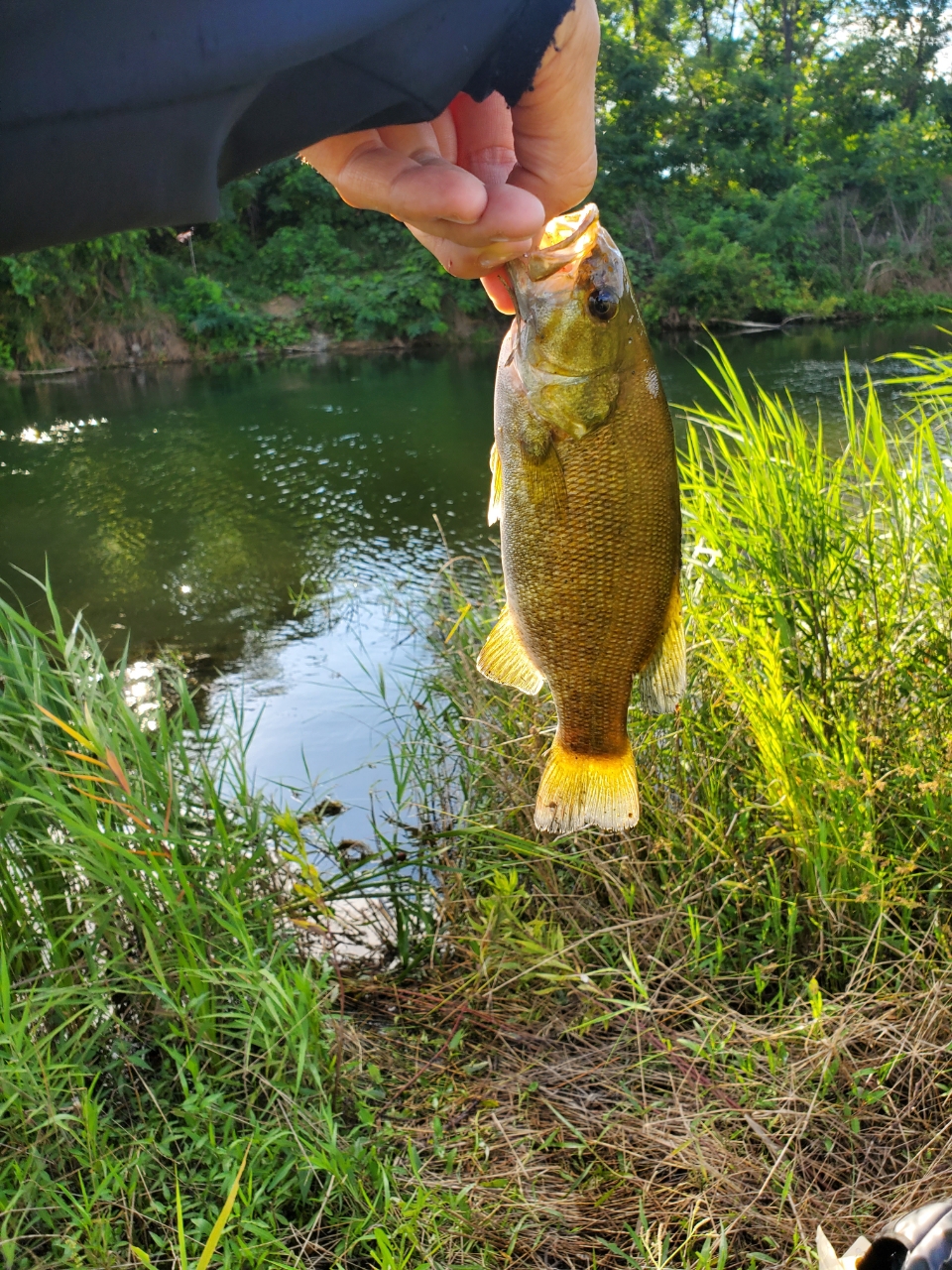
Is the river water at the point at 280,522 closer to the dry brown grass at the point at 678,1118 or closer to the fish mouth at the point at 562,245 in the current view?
the dry brown grass at the point at 678,1118

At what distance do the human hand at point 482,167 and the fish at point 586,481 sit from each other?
0.19 metres

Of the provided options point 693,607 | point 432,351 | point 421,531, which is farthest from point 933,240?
point 693,607

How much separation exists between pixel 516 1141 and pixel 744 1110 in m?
0.63

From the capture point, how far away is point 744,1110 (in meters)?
2.53

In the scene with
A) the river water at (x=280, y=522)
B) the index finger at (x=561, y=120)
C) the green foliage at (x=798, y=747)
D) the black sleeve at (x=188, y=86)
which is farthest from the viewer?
the river water at (x=280, y=522)

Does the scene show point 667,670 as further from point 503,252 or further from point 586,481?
point 503,252

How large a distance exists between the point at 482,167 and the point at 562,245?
0.21 meters

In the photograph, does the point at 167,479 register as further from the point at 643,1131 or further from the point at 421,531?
the point at 643,1131

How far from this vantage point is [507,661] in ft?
6.35

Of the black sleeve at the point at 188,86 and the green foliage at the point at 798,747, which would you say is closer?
the black sleeve at the point at 188,86

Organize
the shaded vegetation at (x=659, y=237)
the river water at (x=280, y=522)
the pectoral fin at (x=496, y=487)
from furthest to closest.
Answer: the shaded vegetation at (x=659, y=237) < the river water at (x=280, y=522) < the pectoral fin at (x=496, y=487)

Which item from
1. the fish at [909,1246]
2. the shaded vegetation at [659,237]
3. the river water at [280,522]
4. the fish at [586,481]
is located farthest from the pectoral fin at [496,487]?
the shaded vegetation at [659,237]

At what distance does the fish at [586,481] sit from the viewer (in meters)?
1.62

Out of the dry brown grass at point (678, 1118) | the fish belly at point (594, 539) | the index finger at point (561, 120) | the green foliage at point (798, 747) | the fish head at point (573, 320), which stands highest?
the index finger at point (561, 120)
